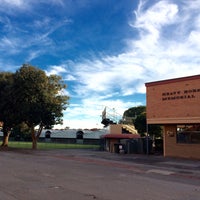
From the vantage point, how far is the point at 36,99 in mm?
35312

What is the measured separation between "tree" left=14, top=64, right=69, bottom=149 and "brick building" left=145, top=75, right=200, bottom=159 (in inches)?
488

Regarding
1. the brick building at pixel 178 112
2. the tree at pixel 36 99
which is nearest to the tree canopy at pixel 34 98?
the tree at pixel 36 99

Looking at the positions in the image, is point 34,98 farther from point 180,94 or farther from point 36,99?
point 180,94

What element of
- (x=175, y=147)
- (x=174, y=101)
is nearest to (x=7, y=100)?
(x=174, y=101)

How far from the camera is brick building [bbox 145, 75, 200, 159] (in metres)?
24.5

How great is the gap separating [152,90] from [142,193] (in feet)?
59.8

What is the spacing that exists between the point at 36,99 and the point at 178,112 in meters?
16.4

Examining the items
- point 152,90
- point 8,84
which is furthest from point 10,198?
point 8,84

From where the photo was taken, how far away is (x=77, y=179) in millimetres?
12961

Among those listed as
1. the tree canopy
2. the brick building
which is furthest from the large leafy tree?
the brick building

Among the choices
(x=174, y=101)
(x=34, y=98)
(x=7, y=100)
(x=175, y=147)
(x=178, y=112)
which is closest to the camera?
(x=178, y=112)

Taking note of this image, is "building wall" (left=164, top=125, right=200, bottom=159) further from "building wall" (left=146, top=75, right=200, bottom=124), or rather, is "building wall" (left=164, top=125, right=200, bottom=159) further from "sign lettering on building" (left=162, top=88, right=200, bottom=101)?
"sign lettering on building" (left=162, top=88, right=200, bottom=101)

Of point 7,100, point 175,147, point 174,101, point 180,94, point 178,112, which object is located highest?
point 7,100

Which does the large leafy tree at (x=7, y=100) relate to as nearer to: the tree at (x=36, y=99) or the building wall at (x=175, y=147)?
the tree at (x=36, y=99)
